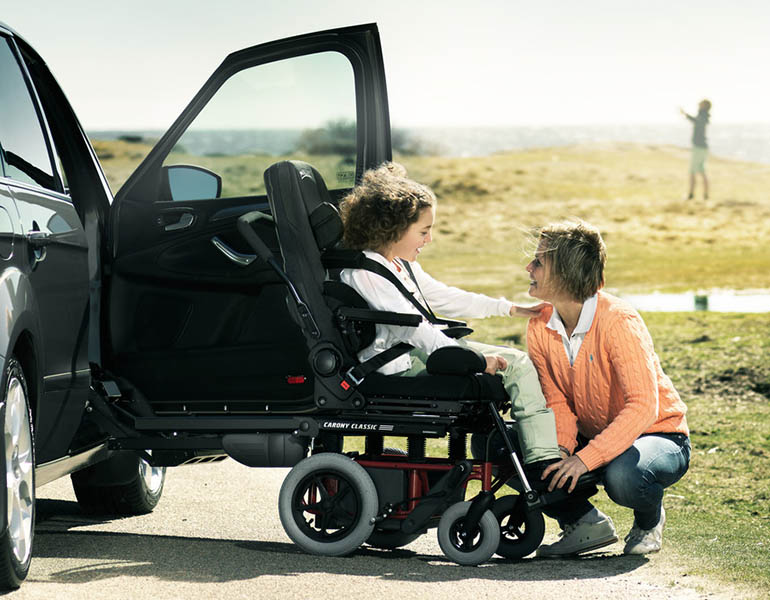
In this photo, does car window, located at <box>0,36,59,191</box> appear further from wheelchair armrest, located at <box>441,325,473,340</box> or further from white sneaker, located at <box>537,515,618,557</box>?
white sneaker, located at <box>537,515,618,557</box>

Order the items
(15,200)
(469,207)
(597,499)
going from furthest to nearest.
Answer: (469,207) < (597,499) < (15,200)

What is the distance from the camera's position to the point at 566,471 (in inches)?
205

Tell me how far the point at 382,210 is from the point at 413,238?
0.19 m

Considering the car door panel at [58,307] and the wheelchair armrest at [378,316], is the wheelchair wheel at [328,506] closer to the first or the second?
the wheelchair armrest at [378,316]

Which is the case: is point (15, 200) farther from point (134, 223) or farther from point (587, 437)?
point (587, 437)

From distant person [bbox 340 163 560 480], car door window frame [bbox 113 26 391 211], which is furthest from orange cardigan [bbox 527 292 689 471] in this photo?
car door window frame [bbox 113 26 391 211]

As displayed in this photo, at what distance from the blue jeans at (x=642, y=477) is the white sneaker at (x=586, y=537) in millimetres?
49

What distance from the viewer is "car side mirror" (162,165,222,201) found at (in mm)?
5727

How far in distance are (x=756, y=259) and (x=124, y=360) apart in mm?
32905

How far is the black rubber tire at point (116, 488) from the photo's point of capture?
249 inches

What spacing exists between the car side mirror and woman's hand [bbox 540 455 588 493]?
6.29 feet

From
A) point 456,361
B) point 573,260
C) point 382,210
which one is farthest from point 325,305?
point 573,260

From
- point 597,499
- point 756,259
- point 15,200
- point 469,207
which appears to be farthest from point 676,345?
point 469,207

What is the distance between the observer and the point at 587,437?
5688 millimetres
